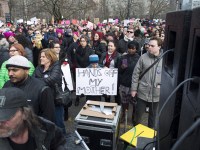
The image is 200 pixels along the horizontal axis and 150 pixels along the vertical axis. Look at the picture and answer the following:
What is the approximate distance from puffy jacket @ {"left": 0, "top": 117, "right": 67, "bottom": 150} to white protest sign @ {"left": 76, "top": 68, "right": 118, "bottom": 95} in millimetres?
2870

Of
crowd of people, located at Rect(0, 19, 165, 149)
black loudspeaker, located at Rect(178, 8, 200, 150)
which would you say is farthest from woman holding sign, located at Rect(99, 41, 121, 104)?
black loudspeaker, located at Rect(178, 8, 200, 150)

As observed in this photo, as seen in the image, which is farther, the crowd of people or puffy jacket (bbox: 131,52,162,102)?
puffy jacket (bbox: 131,52,162,102)

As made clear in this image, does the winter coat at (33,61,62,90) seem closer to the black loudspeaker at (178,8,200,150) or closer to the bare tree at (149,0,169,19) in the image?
the black loudspeaker at (178,8,200,150)

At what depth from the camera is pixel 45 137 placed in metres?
2.03

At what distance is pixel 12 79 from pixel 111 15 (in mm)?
41305

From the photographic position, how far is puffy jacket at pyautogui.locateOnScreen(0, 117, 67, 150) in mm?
1946

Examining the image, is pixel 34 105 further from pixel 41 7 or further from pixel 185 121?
pixel 41 7

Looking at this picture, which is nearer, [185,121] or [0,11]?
[185,121]

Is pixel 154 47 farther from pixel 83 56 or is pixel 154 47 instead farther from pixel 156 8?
pixel 156 8

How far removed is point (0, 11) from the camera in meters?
43.6

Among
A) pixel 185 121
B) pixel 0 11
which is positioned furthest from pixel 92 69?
pixel 0 11

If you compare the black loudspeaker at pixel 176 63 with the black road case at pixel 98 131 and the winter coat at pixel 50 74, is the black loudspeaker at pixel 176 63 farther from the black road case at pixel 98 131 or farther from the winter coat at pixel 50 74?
the winter coat at pixel 50 74

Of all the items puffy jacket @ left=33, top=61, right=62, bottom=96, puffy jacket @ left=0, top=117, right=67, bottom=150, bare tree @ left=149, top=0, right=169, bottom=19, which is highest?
bare tree @ left=149, top=0, right=169, bottom=19

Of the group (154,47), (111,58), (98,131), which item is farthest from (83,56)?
(98,131)
